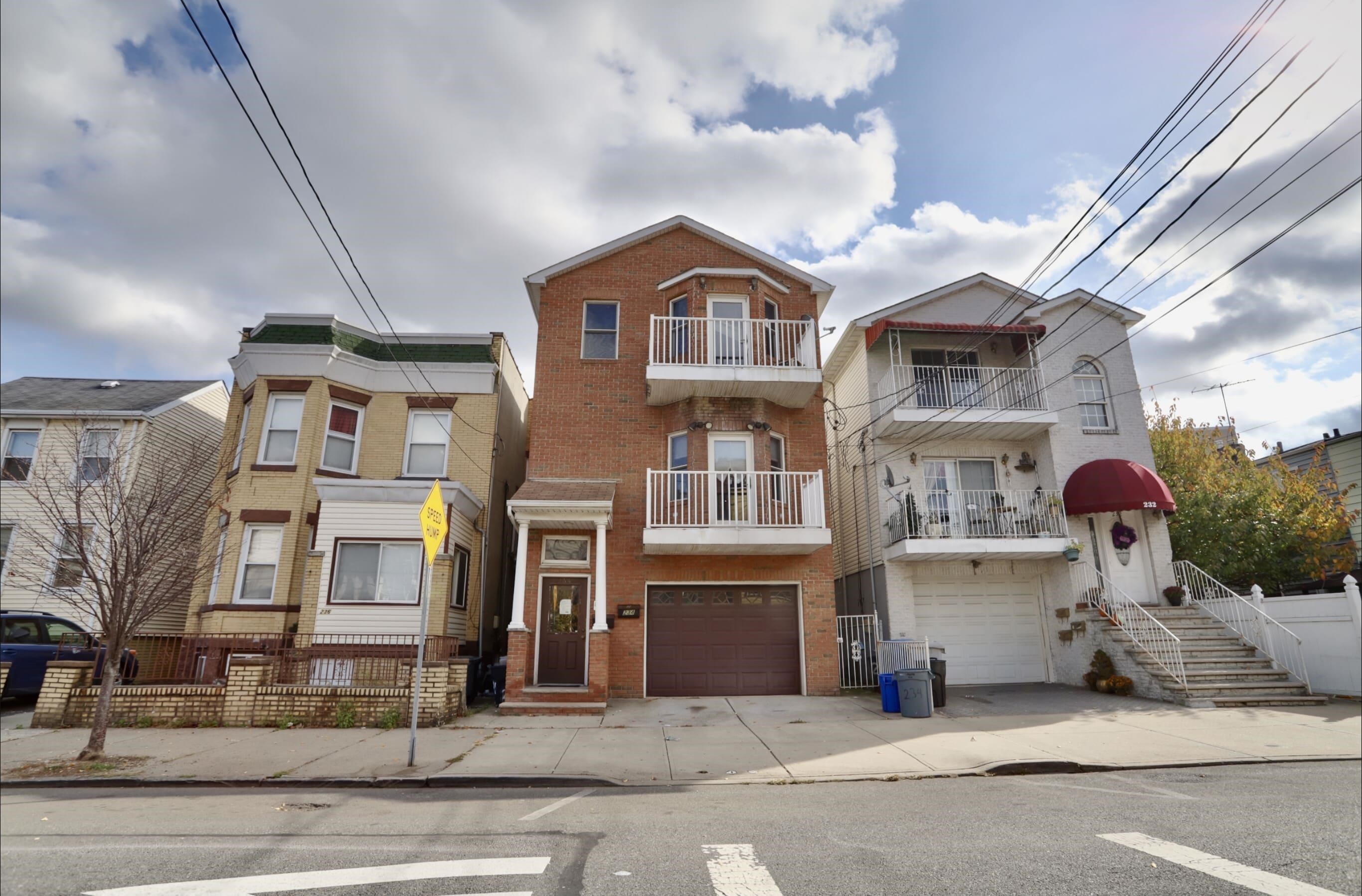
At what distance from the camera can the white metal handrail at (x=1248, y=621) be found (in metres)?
12.9

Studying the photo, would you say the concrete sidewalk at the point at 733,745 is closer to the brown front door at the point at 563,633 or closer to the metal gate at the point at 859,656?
the brown front door at the point at 563,633

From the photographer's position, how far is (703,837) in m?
Answer: 5.36

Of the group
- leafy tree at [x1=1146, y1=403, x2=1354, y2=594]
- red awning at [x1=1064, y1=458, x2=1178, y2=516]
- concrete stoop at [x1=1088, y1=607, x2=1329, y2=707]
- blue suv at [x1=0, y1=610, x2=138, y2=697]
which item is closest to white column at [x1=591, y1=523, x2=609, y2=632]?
blue suv at [x1=0, y1=610, x2=138, y2=697]

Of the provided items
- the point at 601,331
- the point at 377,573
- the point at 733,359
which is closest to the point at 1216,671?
the point at 733,359

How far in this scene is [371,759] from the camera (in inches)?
328

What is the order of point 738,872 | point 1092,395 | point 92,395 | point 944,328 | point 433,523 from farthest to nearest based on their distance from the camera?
point 92,395 < point 1092,395 < point 944,328 < point 433,523 < point 738,872

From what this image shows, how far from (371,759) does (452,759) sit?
38.0 inches

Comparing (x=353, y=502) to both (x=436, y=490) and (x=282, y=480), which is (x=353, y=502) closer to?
(x=282, y=480)

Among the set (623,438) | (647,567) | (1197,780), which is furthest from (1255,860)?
(623,438)

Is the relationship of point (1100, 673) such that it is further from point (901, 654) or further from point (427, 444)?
point (427, 444)

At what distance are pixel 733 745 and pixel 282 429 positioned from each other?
39.0 ft

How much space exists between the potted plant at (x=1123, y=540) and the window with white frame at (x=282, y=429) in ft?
59.0

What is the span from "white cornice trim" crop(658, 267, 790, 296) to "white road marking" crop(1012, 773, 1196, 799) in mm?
11281

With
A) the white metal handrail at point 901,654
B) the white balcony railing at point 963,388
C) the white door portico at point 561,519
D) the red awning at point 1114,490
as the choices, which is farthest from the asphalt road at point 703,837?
the white balcony railing at point 963,388
